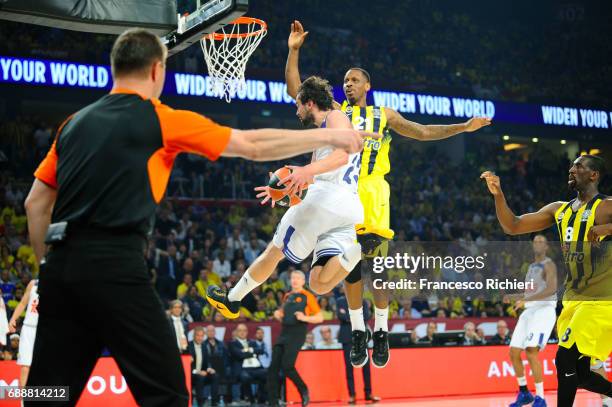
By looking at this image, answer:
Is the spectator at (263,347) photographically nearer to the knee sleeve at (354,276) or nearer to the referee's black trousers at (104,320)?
the knee sleeve at (354,276)

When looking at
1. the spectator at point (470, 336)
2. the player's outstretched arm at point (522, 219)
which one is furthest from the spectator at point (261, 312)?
the player's outstretched arm at point (522, 219)

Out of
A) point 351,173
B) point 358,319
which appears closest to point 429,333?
point 358,319

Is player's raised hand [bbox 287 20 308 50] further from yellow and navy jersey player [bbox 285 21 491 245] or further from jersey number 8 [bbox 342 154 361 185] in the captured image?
jersey number 8 [bbox 342 154 361 185]

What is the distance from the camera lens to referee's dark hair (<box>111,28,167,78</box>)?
11.8ft

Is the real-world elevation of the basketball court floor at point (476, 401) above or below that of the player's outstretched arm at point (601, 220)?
below

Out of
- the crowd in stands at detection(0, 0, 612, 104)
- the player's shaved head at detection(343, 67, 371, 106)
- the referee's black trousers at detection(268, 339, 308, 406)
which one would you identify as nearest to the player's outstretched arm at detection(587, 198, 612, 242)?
the player's shaved head at detection(343, 67, 371, 106)

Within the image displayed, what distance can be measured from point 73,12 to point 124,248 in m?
4.57

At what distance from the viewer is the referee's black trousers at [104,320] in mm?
3334

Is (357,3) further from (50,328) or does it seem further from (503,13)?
(50,328)

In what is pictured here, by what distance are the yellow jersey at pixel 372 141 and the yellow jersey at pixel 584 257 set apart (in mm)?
1807

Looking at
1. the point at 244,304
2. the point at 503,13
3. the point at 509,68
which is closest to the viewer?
the point at 244,304

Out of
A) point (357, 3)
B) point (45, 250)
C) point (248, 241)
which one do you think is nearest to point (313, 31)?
point (357, 3)

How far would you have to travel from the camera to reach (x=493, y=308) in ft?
56.9

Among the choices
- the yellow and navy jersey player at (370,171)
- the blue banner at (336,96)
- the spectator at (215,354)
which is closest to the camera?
the yellow and navy jersey player at (370,171)
